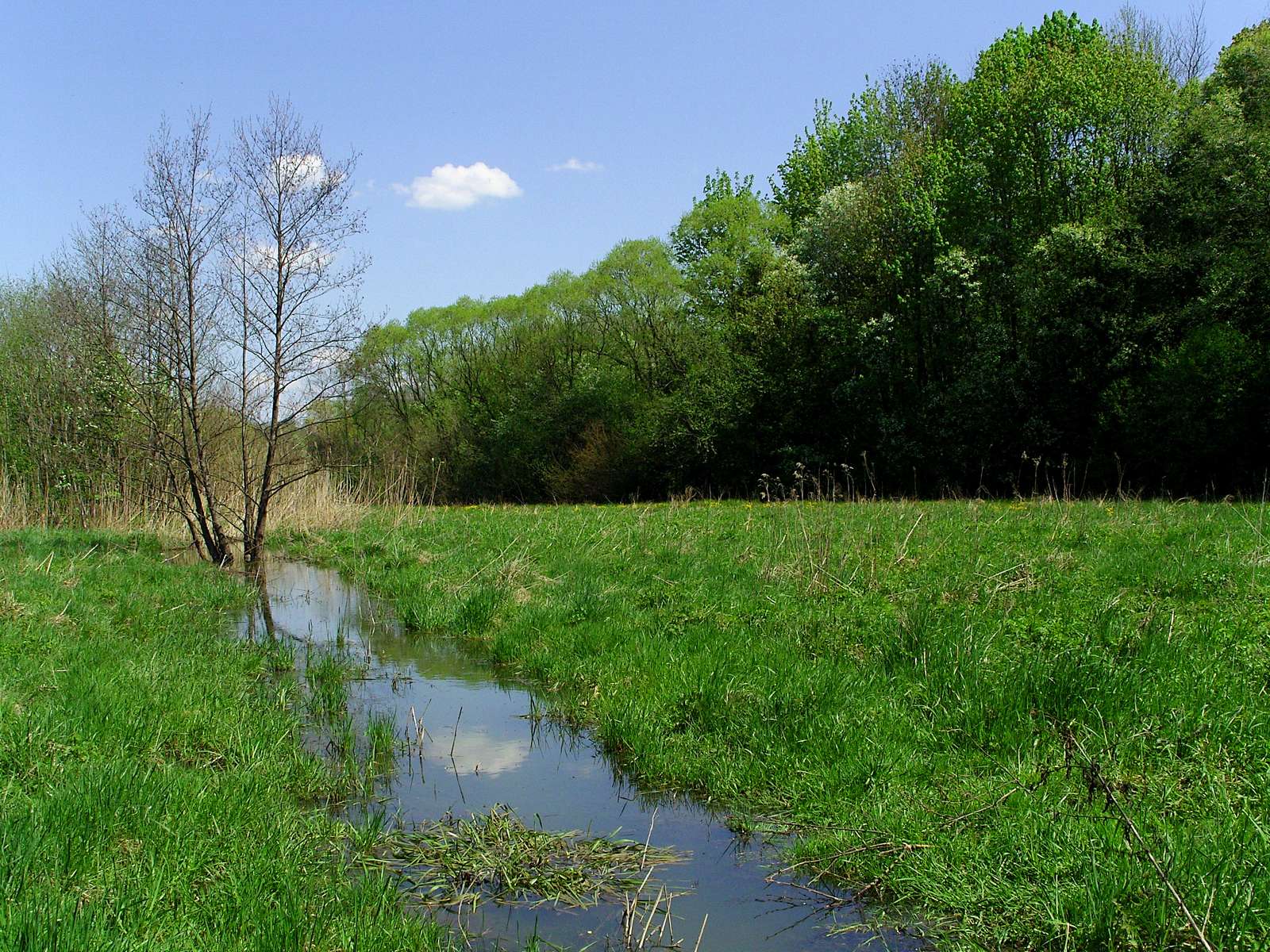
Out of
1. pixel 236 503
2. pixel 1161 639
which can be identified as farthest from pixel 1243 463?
pixel 236 503

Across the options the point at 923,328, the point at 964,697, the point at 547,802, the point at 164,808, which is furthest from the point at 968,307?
the point at 164,808

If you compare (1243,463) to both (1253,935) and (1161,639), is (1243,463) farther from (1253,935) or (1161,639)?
(1253,935)

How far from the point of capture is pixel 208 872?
3725 mm

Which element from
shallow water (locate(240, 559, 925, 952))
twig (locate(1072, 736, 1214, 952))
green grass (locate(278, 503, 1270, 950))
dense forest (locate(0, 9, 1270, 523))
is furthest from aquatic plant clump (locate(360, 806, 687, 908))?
dense forest (locate(0, 9, 1270, 523))

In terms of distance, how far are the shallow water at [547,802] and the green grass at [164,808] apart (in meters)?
0.54

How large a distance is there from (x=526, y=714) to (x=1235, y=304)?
20961 millimetres

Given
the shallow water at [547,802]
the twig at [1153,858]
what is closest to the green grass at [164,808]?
the shallow water at [547,802]

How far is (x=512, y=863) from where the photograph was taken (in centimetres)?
420

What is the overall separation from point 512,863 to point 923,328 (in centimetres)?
2760

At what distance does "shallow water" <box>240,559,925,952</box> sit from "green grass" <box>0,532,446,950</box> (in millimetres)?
543

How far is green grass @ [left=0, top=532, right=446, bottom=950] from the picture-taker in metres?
3.21

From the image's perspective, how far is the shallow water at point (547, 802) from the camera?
12.2ft

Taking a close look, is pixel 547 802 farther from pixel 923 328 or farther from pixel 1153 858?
pixel 923 328

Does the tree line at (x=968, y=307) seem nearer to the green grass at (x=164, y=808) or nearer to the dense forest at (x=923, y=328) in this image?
the dense forest at (x=923, y=328)
